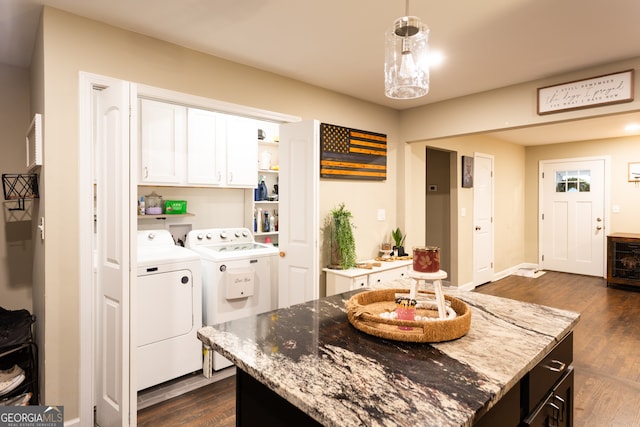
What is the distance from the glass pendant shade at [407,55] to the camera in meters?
1.50

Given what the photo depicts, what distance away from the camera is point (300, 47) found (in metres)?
2.56

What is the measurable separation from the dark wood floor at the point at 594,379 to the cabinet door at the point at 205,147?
190 cm

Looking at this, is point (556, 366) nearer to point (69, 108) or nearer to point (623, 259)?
point (69, 108)

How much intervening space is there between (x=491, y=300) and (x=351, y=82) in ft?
7.67

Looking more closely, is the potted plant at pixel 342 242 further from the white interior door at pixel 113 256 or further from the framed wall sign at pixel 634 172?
the framed wall sign at pixel 634 172

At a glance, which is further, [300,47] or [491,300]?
[300,47]

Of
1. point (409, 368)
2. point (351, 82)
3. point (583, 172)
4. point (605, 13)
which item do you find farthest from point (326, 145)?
point (583, 172)

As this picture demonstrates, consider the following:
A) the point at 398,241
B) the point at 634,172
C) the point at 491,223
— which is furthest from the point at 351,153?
the point at 634,172

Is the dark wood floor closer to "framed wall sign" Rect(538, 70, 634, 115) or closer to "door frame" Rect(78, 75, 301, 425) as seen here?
"door frame" Rect(78, 75, 301, 425)

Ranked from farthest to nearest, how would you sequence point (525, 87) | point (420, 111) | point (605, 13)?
1. point (420, 111)
2. point (525, 87)
3. point (605, 13)

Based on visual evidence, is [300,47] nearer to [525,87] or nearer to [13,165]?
[525,87]

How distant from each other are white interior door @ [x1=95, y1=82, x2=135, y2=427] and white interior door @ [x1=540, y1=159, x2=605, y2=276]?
24.3 feet

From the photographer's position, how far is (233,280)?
3.11m

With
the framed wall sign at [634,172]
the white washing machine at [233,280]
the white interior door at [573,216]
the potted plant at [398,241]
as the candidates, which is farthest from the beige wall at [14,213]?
the framed wall sign at [634,172]
